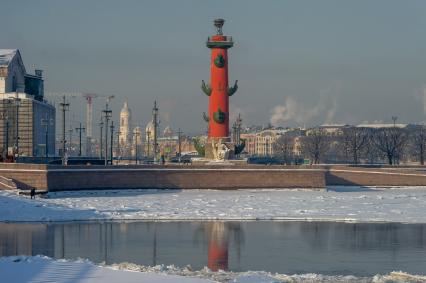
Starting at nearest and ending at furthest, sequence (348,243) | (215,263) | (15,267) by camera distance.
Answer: (15,267) → (215,263) → (348,243)

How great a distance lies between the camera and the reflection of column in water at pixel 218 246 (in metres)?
26.2

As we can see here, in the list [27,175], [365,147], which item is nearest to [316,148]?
[365,147]

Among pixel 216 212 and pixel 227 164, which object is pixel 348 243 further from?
pixel 227 164

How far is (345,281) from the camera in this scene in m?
23.0

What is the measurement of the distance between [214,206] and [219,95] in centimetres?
2199

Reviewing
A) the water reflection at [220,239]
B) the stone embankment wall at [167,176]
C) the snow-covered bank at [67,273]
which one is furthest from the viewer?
the stone embankment wall at [167,176]

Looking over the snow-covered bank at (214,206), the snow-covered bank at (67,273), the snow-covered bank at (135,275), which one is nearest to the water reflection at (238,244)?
the snow-covered bank at (135,275)

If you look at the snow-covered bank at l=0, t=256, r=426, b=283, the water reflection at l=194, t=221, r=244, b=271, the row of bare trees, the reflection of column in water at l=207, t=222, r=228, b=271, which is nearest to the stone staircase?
the water reflection at l=194, t=221, r=244, b=271

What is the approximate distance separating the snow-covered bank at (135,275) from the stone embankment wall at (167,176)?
3119 centimetres

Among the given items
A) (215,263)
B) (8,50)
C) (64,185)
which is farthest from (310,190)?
(8,50)

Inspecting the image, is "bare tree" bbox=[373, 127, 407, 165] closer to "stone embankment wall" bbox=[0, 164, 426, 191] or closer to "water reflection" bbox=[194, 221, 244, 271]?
"stone embankment wall" bbox=[0, 164, 426, 191]

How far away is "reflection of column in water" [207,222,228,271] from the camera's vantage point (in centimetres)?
2619

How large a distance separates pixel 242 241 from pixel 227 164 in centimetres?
3249

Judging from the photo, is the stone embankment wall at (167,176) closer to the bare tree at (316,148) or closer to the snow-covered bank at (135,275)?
the snow-covered bank at (135,275)
